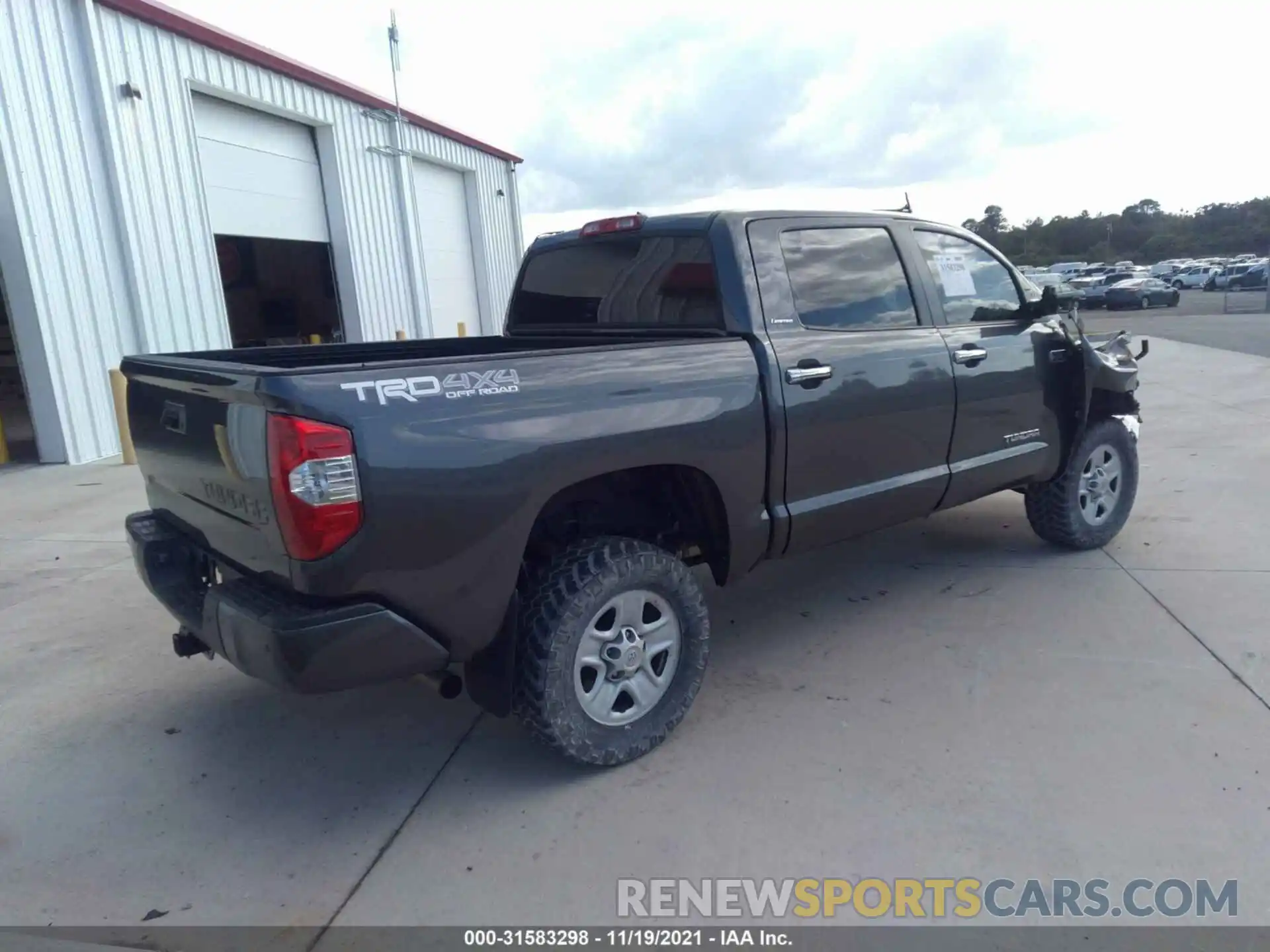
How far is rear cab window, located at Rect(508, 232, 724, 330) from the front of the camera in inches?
141

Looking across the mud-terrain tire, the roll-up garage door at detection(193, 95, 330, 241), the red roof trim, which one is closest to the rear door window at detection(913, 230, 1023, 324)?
the mud-terrain tire

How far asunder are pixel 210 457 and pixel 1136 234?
99.6 meters

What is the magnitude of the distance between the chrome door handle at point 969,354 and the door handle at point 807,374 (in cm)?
91

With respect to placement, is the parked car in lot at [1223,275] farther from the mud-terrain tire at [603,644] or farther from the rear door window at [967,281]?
the mud-terrain tire at [603,644]

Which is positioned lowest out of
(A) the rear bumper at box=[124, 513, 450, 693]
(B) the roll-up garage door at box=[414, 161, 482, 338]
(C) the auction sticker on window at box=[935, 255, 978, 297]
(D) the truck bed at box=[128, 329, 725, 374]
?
(A) the rear bumper at box=[124, 513, 450, 693]

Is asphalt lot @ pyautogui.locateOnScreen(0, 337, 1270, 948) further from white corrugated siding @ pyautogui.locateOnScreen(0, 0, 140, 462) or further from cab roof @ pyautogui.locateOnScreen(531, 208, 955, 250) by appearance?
white corrugated siding @ pyautogui.locateOnScreen(0, 0, 140, 462)

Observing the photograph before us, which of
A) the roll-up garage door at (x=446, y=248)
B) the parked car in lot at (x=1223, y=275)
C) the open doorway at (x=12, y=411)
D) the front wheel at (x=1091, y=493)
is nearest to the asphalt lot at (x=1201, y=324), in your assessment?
the parked car in lot at (x=1223, y=275)

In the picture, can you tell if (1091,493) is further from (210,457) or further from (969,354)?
(210,457)

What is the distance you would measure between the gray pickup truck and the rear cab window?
1cm

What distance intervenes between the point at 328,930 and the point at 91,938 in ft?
2.12

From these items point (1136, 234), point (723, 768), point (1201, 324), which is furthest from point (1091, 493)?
point (1136, 234)

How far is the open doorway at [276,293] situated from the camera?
1465 centimetres

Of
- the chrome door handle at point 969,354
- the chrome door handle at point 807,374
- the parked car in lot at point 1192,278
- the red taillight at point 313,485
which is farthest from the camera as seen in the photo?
the parked car in lot at point 1192,278

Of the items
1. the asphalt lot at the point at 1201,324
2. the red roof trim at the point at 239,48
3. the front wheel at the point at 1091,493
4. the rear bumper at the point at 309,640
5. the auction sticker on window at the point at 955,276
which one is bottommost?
the asphalt lot at the point at 1201,324
